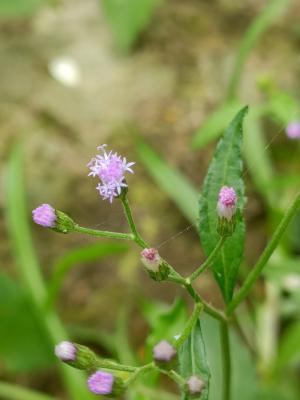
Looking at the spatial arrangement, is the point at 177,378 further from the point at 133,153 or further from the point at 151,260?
the point at 133,153

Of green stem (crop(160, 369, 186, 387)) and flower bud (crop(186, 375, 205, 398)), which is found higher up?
green stem (crop(160, 369, 186, 387))

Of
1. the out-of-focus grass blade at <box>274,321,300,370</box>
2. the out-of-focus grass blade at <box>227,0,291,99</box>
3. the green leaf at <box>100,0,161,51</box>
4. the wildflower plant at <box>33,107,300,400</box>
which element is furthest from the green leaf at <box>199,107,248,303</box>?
the green leaf at <box>100,0,161,51</box>

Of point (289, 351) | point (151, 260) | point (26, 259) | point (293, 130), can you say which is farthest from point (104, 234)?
point (26, 259)

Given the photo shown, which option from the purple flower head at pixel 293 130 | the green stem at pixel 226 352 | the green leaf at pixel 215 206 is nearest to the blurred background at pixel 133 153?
the purple flower head at pixel 293 130

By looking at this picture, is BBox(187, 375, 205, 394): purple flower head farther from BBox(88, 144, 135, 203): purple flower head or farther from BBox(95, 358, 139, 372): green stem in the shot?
BBox(88, 144, 135, 203): purple flower head

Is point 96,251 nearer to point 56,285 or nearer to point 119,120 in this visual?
point 56,285

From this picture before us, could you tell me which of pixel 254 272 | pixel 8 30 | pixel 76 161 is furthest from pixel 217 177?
pixel 8 30

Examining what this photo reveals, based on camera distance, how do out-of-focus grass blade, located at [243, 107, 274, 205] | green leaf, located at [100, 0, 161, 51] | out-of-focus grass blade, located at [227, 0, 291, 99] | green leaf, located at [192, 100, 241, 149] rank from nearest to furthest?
1. green leaf, located at [192, 100, 241, 149]
2. out-of-focus grass blade, located at [243, 107, 274, 205]
3. out-of-focus grass blade, located at [227, 0, 291, 99]
4. green leaf, located at [100, 0, 161, 51]

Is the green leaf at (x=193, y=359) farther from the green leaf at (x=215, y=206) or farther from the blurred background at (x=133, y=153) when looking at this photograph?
the blurred background at (x=133, y=153)
